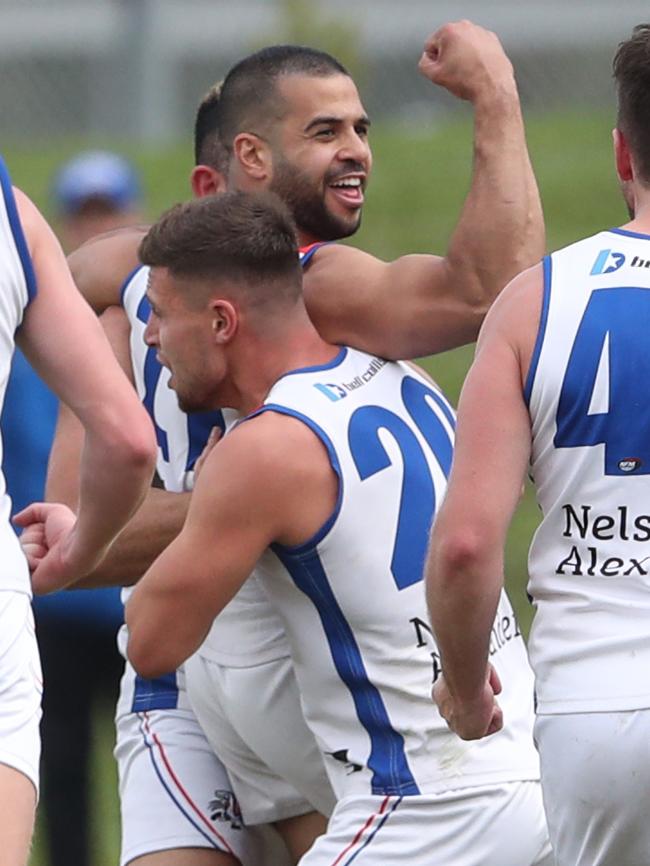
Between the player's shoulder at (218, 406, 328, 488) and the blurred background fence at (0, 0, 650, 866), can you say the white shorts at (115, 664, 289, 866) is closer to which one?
the player's shoulder at (218, 406, 328, 488)

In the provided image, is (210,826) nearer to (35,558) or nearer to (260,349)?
(35,558)

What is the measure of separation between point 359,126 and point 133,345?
83cm

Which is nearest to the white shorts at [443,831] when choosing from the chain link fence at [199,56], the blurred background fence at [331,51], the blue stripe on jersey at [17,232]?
the blue stripe on jersey at [17,232]

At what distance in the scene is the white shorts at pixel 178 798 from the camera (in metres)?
4.70

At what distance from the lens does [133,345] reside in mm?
5051

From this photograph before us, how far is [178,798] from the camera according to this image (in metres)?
4.74

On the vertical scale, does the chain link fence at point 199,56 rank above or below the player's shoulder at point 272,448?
above

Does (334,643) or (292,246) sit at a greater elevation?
(292,246)

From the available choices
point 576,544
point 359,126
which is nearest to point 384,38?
point 359,126

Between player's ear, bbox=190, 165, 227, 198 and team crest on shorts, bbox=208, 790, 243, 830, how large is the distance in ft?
5.13

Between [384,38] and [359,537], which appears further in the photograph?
[384,38]

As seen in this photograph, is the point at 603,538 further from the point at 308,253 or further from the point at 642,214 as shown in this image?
the point at 308,253

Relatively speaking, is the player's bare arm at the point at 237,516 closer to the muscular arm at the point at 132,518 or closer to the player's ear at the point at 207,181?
the muscular arm at the point at 132,518

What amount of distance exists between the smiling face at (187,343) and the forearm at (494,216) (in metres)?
0.59
